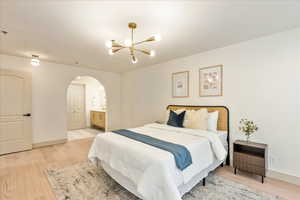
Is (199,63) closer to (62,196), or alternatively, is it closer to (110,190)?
(110,190)

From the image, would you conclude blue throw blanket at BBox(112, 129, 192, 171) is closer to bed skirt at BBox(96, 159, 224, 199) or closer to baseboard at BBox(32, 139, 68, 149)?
bed skirt at BBox(96, 159, 224, 199)

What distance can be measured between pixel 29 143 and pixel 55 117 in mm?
912

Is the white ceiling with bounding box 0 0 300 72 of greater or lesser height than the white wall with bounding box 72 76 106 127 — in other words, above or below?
above

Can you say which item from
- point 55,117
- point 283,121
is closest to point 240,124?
point 283,121

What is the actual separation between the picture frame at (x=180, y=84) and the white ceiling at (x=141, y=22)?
0.86 meters

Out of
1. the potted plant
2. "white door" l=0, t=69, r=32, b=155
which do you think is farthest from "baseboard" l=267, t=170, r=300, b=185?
"white door" l=0, t=69, r=32, b=155

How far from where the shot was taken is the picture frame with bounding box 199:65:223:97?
3.17m

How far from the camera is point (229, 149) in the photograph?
300cm

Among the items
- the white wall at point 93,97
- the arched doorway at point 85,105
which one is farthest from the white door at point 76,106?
the white wall at point 93,97

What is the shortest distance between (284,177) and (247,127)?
0.95 m

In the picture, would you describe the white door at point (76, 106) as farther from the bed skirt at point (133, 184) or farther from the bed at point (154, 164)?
the bed skirt at point (133, 184)

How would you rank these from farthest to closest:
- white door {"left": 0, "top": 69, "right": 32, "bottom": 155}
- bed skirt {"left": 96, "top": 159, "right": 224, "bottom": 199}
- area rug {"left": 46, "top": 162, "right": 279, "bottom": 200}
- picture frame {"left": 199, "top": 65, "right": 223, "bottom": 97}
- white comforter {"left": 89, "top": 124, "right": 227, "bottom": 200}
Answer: white door {"left": 0, "top": 69, "right": 32, "bottom": 155} < picture frame {"left": 199, "top": 65, "right": 223, "bottom": 97} < area rug {"left": 46, "top": 162, "right": 279, "bottom": 200} < bed skirt {"left": 96, "top": 159, "right": 224, "bottom": 199} < white comforter {"left": 89, "top": 124, "right": 227, "bottom": 200}

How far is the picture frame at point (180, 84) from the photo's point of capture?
3.78m

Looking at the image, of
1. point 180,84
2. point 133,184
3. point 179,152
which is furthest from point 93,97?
point 179,152
